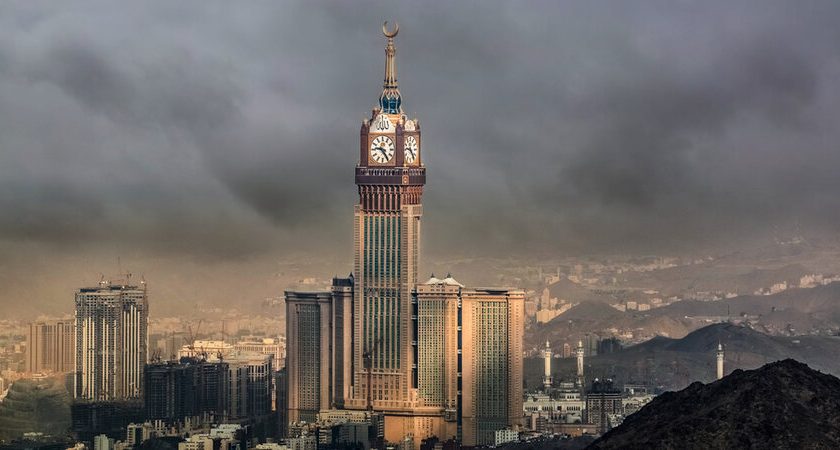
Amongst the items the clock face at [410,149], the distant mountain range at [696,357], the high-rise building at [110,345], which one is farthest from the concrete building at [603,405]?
the high-rise building at [110,345]

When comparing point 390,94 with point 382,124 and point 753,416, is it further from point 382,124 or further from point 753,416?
point 753,416

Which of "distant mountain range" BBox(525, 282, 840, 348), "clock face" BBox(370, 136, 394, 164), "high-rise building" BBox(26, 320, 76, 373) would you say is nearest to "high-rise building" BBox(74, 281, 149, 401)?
"high-rise building" BBox(26, 320, 76, 373)

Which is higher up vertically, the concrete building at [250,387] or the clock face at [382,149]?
the clock face at [382,149]

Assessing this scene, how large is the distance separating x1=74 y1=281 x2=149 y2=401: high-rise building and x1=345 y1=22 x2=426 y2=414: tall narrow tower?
5014 millimetres

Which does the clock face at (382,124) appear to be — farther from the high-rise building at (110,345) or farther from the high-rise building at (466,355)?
the high-rise building at (110,345)

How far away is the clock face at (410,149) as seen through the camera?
55406 mm

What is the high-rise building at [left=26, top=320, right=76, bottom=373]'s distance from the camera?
57.6 meters

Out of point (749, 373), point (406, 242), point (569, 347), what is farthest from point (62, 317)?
point (749, 373)

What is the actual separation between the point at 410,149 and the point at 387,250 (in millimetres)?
1940

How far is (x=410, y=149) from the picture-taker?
182 feet

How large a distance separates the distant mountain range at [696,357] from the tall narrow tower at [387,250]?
18.5 feet

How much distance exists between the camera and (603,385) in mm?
60469

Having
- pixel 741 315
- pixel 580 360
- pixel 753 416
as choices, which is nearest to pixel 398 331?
pixel 580 360

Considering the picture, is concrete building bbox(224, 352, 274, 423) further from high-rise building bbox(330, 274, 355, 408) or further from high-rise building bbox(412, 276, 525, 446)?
high-rise building bbox(412, 276, 525, 446)
